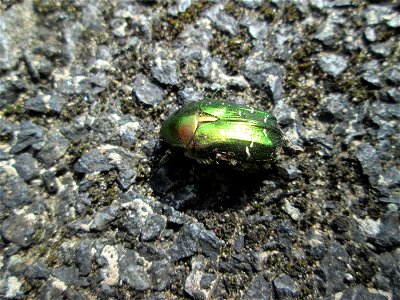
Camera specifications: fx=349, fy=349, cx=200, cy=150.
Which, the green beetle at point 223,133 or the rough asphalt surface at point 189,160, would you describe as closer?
the rough asphalt surface at point 189,160

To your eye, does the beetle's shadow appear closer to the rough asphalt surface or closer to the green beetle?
the rough asphalt surface

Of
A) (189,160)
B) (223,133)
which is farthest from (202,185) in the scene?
(223,133)

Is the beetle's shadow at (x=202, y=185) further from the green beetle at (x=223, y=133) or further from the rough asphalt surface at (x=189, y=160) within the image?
the green beetle at (x=223, y=133)

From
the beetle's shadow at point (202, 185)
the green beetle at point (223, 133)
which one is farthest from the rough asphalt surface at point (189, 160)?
the green beetle at point (223, 133)

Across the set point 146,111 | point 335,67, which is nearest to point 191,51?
point 146,111

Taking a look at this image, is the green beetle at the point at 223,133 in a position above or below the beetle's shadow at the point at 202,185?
above

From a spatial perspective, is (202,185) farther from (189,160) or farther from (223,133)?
(223,133)

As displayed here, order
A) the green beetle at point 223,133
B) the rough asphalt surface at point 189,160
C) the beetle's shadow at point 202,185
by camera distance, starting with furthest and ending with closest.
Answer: the beetle's shadow at point 202,185 → the green beetle at point 223,133 → the rough asphalt surface at point 189,160
